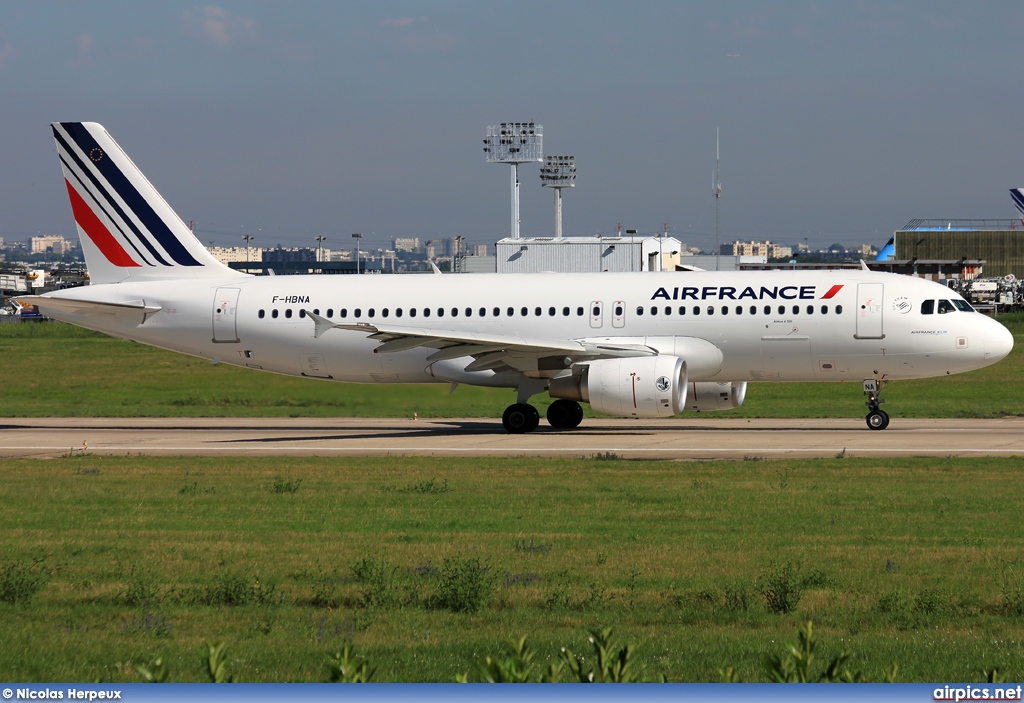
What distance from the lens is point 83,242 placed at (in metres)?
36.4

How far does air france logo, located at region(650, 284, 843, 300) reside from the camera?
1251 inches

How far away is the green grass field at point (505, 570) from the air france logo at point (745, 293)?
9.77 meters

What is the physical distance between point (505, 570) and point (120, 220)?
2606 centimetres


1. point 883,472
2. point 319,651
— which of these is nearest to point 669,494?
point 883,472

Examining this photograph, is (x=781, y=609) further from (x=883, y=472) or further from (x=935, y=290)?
(x=935, y=290)

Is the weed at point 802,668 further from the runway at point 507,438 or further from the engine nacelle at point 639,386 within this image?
the engine nacelle at point 639,386

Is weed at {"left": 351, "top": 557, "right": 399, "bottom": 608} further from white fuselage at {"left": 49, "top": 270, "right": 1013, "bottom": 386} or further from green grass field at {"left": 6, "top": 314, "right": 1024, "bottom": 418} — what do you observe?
white fuselage at {"left": 49, "top": 270, "right": 1013, "bottom": 386}

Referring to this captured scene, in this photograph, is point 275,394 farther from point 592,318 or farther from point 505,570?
point 505,570

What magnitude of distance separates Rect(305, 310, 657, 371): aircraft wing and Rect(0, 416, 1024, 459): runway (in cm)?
198

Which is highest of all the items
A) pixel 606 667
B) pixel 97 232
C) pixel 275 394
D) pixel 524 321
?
pixel 97 232

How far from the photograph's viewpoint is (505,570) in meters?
13.6

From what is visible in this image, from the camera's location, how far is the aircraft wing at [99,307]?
113 ft

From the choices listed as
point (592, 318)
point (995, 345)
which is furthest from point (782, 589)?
point (995, 345)

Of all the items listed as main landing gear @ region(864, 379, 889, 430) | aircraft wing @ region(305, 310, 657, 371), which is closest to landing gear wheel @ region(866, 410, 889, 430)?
main landing gear @ region(864, 379, 889, 430)
